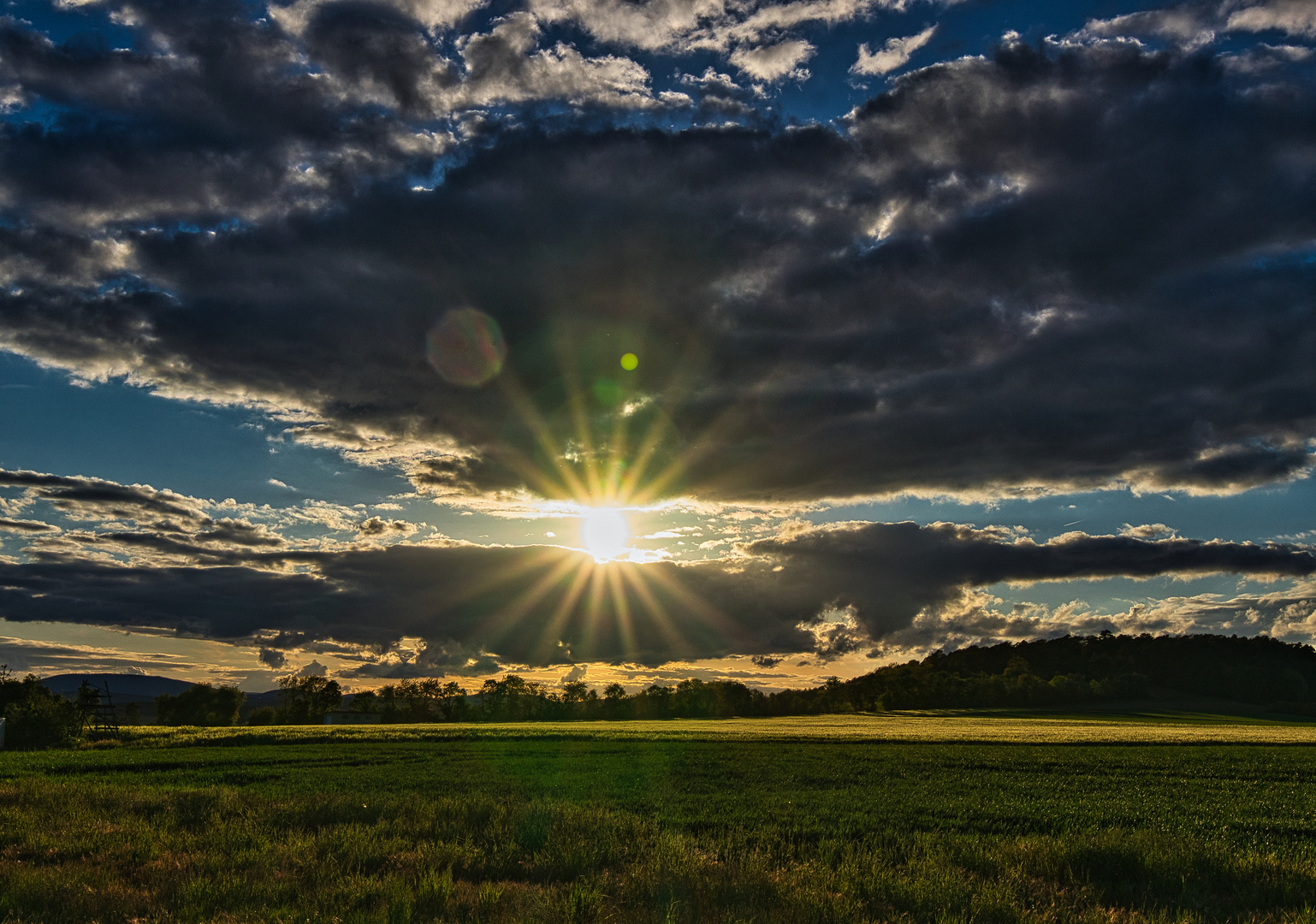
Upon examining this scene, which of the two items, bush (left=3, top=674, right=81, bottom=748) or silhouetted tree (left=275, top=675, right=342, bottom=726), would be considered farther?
silhouetted tree (left=275, top=675, right=342, bottom=726)

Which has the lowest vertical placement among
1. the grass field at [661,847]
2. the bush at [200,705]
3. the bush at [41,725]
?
the bush at [200,705]

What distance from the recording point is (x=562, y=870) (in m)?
11.4

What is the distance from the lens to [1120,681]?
14688cm

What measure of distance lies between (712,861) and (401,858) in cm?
491

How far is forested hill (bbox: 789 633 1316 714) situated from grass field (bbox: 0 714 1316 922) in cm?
11538

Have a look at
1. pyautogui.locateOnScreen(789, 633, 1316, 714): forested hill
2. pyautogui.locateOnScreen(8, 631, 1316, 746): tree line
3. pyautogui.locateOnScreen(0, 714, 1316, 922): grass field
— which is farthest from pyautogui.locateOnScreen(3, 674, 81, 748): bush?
pyautogui.locateOnScreen(789, 633, 1316, 714): forested hill

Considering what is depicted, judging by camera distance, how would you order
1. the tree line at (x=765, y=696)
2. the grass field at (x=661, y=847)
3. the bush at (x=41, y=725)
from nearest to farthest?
the grass field at (x=661, y=847), the bush at (x=41, y=725), the tree line at (x=765, y=696)

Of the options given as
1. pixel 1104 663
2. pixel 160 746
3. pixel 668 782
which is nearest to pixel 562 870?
pixel 668 782

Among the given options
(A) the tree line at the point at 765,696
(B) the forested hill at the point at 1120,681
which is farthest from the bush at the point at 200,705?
(B) the forested hill at the point at 1120,681

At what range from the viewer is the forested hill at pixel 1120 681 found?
140625 millimetres

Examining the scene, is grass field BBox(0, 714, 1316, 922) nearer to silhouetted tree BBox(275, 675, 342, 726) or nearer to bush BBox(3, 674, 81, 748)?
bush BBox(3, 674, 81, 748)

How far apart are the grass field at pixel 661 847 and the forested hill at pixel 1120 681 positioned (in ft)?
379

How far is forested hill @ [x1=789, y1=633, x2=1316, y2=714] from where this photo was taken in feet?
461

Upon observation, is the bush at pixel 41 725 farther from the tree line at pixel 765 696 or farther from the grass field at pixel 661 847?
the tree line at pixel 765 696
